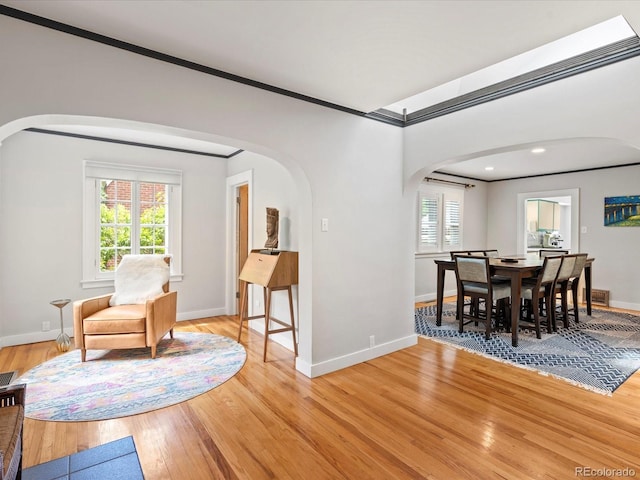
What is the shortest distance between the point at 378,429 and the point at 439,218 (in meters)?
5.09

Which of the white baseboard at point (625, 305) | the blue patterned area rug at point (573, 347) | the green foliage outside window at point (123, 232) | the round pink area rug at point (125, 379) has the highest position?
the green foliage outside window at point (123, 232)

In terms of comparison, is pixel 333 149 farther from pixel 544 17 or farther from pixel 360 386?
pixel 360 386

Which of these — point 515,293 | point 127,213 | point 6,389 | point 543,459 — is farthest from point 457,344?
point 127,213

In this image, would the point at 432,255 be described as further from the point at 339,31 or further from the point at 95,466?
the point at 95,466

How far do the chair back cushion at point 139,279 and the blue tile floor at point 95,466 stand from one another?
6.41 ft

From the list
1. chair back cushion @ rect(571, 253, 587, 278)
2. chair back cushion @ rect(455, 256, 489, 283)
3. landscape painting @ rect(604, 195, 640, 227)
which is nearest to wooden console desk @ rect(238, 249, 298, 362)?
chair back cushion @ rect(455, 256, 489, 283)

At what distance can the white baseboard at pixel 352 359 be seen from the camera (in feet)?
9.90

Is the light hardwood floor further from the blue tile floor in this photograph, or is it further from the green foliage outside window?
the green foliage outside window

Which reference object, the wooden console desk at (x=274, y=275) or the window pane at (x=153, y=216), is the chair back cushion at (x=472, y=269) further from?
the window pane at (x=153, y=216)

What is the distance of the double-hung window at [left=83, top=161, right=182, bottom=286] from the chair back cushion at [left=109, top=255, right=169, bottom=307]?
693 millimetres

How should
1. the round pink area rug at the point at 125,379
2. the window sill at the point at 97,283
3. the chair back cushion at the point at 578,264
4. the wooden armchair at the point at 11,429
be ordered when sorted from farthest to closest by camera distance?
1. the chair back cushion at the point at 578,264
2. the window sill at the point at 97,283
3. the round pink area rug at the point at 125,379
4. the wooden armchair at the point at 11,429

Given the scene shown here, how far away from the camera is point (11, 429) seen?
1372mm

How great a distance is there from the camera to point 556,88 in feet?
8.36

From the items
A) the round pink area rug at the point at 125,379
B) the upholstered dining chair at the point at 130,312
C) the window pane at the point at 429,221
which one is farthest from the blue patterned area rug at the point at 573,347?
the upholstered dining chair at the point at 130,312
